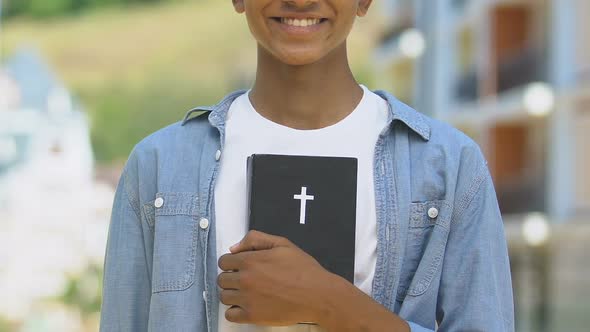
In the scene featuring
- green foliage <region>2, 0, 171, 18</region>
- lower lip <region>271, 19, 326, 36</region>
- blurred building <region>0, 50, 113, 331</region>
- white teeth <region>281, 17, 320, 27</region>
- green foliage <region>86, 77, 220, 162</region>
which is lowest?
blurred building <region>0, 50, 113, 331</region>

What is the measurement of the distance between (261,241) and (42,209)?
9784 mm

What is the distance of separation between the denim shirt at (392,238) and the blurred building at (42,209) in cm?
Answer: 910

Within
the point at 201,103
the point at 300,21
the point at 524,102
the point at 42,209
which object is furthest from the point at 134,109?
the point at 300,21

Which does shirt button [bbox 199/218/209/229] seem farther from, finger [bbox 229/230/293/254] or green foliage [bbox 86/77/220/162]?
green foliage [bbox 86/77/220/162]

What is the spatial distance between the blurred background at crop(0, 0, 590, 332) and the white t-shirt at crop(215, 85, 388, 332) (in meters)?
9.15

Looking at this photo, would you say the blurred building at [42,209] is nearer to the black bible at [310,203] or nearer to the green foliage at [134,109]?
the green foliage at [134,109]

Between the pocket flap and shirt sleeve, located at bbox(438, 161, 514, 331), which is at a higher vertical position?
the pocket flap

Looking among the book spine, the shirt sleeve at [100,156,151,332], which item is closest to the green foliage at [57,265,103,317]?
the shirt sleeve at [100,156,151,332]

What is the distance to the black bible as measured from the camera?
1675 mm

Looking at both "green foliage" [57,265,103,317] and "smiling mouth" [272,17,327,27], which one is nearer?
"smiling mouth" [272,17,327,27]

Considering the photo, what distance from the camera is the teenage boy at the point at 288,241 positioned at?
1644 mm

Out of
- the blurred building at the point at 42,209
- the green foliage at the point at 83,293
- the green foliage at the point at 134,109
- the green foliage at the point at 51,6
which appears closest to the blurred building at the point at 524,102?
the green foliage at the point at 134,109

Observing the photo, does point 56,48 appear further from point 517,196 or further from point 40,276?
point 517,196

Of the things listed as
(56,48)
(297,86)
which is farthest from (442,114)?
(297,86)
